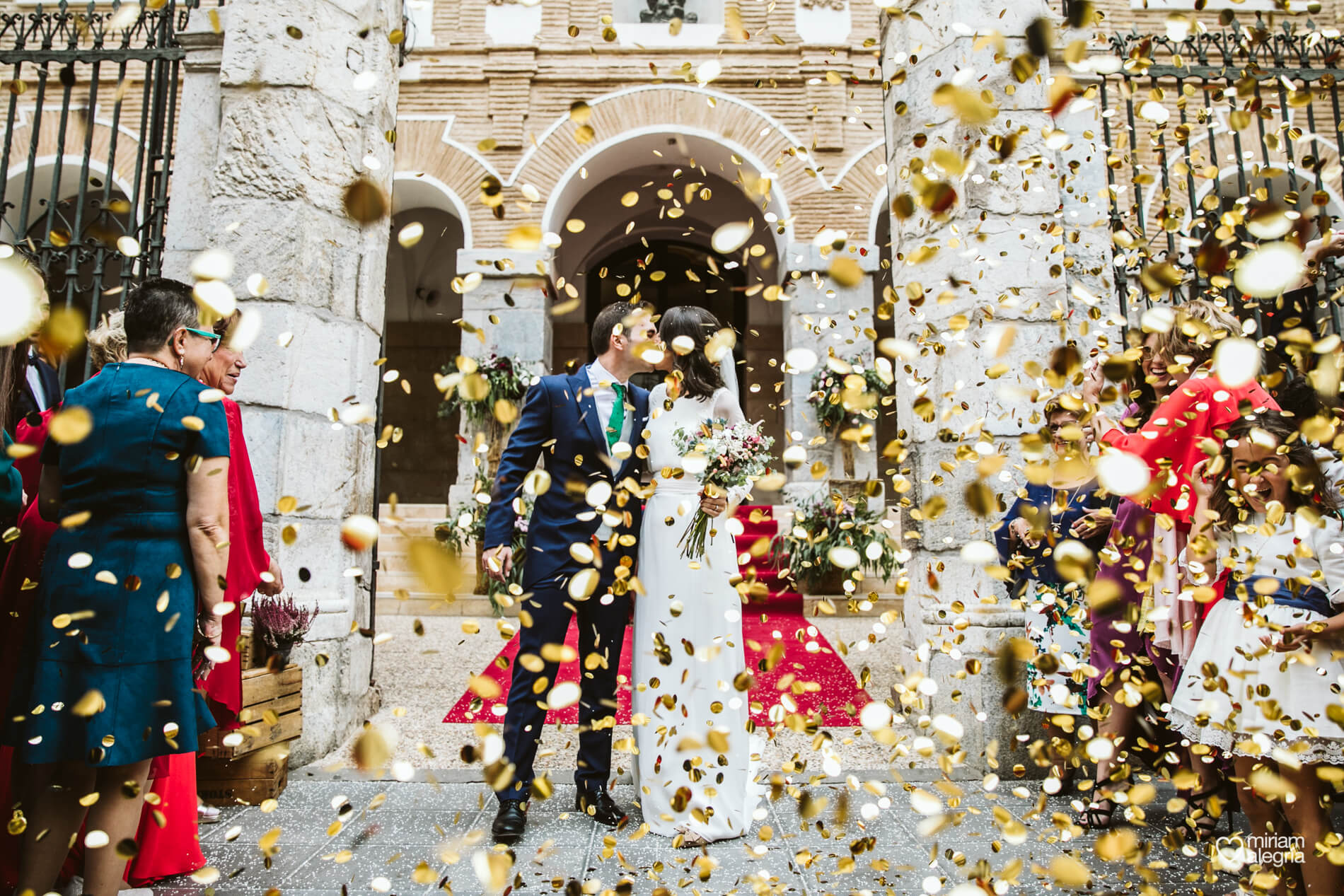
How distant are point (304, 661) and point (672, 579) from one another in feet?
5.64

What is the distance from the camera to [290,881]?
7.70 ft

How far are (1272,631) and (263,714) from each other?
9.96ft

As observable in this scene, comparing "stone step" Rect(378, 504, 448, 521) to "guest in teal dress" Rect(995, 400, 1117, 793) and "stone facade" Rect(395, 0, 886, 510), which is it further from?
"guest in teal dress" Rect(995, 400, 1117, 793)

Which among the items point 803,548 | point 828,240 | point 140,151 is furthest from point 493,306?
point 828,240

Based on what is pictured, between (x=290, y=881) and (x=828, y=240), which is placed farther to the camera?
(x=290, y=881)

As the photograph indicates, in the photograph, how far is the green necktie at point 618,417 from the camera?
297 centimetres

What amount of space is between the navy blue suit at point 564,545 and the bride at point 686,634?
110 mm

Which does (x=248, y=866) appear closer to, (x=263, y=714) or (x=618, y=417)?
(x=263, y=714)

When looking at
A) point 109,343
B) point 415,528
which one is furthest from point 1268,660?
point 415,528

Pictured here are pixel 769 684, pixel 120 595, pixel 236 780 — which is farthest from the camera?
pixel 769 684

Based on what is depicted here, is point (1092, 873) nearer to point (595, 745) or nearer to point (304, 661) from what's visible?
point (595, 745)

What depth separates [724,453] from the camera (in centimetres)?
266

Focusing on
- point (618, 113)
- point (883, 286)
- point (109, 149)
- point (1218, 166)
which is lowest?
point (1218, 166)

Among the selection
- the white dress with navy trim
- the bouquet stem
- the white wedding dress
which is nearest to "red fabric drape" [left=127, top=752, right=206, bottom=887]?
the white wedding dress
